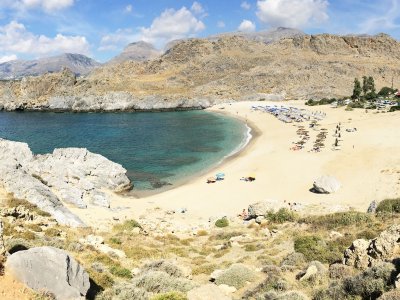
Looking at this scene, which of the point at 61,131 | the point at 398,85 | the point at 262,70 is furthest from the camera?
the point at 262,70

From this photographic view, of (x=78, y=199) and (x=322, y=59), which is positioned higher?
(x=322, y=59)

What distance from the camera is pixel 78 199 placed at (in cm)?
3181

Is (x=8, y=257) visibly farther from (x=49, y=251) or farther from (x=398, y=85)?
(x=398, y=85)

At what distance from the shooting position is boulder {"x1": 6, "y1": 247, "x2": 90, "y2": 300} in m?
9.69

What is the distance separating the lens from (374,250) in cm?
1362

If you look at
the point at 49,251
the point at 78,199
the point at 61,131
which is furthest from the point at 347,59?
the point at 49,251

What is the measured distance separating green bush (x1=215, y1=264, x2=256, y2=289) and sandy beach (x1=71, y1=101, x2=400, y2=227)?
566 inches

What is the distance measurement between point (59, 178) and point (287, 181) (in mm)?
25198

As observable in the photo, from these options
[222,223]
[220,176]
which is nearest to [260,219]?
[222,223]

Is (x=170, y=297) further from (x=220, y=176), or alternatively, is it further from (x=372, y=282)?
(x=220, y=176)

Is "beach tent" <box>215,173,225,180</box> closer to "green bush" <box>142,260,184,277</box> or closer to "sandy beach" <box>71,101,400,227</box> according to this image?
"sandy beach" <box>71,101,400,227</box>

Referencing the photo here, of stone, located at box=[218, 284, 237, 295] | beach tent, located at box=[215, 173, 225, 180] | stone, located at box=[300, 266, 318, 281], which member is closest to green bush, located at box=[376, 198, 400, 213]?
stone, located at box=[300, 266, 318, 281]

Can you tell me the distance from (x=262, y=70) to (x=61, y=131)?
112 m

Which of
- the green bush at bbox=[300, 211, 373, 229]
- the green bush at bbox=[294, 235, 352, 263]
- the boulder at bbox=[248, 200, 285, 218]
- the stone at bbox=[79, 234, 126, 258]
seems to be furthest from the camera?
the boulder at bbox=[248, 200, 285, 218]
